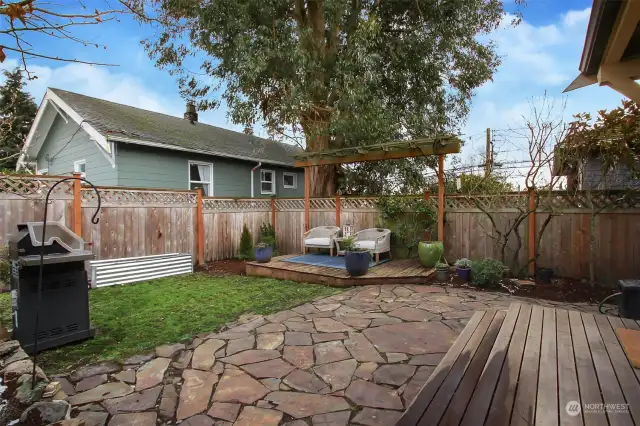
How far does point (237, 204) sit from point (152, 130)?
11.9ft

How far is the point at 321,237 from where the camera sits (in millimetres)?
8203

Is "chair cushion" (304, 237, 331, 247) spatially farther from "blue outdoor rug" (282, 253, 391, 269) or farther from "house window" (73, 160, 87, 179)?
A: "house window" (73, 160, 87, 179)

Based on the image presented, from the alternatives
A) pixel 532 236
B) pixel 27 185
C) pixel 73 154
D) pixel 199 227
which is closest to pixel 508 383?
pixel 532 236

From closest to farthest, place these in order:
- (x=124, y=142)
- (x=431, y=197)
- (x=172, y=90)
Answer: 1. (x=431, y=197)
2. (x=124, y=142)
3. (x=172, y=90)

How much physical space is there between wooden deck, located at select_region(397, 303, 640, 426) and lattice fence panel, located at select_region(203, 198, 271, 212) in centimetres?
680

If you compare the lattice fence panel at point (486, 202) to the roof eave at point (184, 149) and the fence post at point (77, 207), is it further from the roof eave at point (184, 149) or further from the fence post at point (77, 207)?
the fence post at point (77, 207)

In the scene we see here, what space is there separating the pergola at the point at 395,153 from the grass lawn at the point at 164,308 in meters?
2.86

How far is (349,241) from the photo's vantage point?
6.19 metres

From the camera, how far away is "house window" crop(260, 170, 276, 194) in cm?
1242

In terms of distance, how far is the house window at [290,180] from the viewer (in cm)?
1351

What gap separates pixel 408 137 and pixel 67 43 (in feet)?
30.5

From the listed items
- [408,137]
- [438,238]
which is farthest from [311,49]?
[438,238]

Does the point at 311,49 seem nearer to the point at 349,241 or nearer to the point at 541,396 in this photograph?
the point at 349,241

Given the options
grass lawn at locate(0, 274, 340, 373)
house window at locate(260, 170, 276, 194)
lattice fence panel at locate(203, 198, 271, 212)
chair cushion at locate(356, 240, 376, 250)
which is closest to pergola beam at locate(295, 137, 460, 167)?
lattice fence panel at locate(203, 198, 271, 212)
